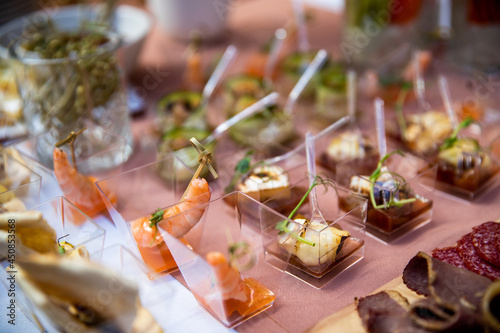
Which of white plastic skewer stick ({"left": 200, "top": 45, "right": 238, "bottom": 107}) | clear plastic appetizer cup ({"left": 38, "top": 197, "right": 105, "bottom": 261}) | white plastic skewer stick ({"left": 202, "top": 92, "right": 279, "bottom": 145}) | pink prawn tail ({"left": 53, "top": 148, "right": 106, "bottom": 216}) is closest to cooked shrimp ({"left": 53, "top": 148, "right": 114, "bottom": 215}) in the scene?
pink prawn tail ({"left": 53, "top": 148, "right": 106, "bottom": 216})

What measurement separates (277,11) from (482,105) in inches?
45.8

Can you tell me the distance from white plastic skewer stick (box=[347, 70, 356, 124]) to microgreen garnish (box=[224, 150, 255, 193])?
14.5 inches

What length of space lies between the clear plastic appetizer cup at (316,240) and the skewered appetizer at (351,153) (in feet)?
0.67

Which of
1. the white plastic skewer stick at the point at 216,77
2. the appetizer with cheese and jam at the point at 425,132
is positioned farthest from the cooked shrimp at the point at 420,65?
the white plastic skewer stick at the point at 216,77

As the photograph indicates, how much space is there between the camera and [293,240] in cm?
96

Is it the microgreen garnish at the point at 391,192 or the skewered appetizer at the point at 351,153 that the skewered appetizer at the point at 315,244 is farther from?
the skewered appetizer at the point at 351,153

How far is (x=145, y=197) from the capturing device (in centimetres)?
124

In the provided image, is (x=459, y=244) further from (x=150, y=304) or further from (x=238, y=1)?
(x=238, y=1)

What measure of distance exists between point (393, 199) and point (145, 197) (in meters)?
0.54

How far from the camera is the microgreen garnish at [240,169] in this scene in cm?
121

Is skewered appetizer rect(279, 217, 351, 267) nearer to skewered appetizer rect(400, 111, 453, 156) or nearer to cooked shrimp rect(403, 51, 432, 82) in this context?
skewered appetizer rect(400, 111, 453, 156)

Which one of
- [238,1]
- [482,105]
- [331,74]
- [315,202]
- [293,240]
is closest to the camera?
[293,240]

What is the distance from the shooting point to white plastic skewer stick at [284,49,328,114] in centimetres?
159

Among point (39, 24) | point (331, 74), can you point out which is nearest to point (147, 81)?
point (39, 24)
